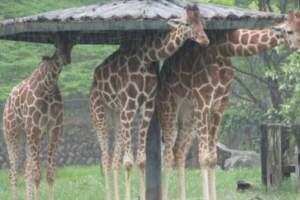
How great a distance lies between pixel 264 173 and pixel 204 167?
6.07m

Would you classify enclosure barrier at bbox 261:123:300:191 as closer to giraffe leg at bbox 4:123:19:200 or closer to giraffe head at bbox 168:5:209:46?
giraffe leg at bbox 4:123:19:200

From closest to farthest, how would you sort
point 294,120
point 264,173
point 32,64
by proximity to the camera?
point 264,173 < point 294,120 < point 32,64

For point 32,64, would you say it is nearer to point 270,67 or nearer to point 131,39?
point 270,67

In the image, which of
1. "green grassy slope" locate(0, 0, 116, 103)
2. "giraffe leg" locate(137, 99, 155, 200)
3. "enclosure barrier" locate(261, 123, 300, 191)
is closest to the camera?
"giraffe leg" locate(137, 99, 155, 200)

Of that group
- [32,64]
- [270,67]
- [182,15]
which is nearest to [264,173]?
[270,67]

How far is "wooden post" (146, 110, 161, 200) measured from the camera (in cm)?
909

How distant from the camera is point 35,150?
32.3 feet

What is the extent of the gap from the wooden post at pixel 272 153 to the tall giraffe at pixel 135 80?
4.95 m

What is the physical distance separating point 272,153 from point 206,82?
5592 millimetres

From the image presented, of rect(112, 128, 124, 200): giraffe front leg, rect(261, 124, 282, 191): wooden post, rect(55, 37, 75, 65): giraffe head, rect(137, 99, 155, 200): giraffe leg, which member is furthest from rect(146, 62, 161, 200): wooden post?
rect(261, 124, 282, 191): wooden post

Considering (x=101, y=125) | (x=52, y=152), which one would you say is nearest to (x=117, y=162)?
(x=101, y=125)

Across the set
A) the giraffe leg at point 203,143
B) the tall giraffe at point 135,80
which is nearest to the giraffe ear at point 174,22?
the tall giraffe at point 135,80

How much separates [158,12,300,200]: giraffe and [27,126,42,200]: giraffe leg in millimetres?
1783

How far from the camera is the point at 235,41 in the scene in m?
8.27
